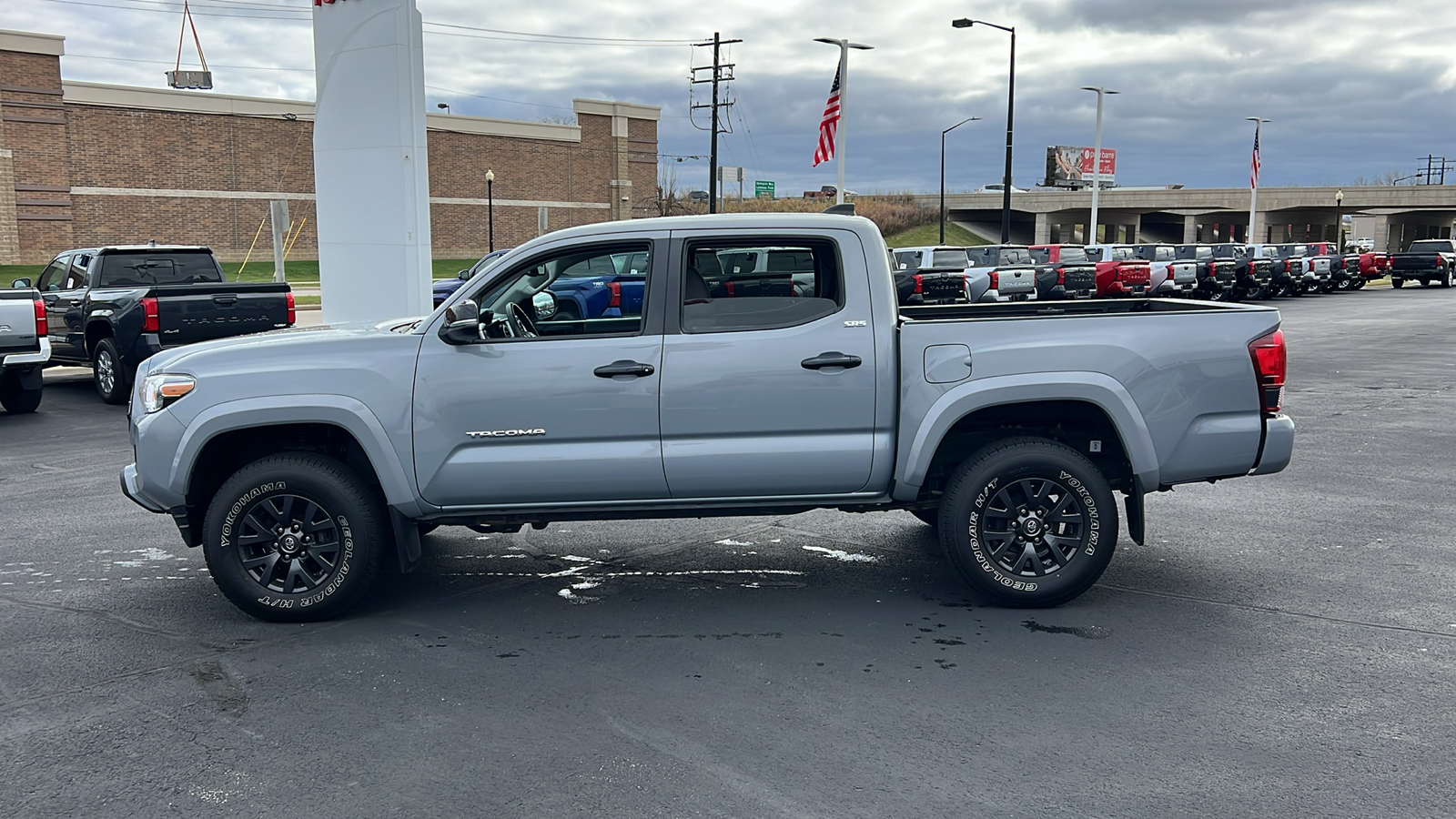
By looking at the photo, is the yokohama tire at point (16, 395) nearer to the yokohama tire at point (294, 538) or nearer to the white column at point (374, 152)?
the white column at point (374, 152)

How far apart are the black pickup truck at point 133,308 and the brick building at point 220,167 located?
1193 inches

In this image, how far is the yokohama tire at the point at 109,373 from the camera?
1399 cm

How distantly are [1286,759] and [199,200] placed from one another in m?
57.6

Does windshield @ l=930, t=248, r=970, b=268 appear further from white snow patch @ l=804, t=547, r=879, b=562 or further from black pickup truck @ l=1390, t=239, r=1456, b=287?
black pickup truck @ l=1390, t=239, r=1456, b=287

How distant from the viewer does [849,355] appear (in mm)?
5762

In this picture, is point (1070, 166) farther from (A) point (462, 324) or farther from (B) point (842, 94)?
(A) point (462, 324)

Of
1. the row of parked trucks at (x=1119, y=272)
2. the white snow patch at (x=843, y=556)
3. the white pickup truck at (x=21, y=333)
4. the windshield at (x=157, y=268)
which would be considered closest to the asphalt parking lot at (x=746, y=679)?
the white snow patch at (x=843, y=556)

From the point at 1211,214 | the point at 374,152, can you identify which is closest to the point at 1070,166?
the point at 1211,214

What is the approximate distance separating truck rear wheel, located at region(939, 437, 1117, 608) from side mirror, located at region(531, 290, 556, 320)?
7.44 feet

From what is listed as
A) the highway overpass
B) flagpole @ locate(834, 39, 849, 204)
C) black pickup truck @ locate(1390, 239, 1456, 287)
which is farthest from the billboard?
flagpole @ locate(834, 39, 849, 204)

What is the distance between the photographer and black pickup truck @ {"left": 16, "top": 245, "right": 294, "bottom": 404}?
45.6 feet

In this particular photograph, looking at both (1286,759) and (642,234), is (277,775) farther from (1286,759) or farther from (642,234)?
(1286,759)

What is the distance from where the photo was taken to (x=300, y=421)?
18.9 ft

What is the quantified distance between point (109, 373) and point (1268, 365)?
1321 cm
